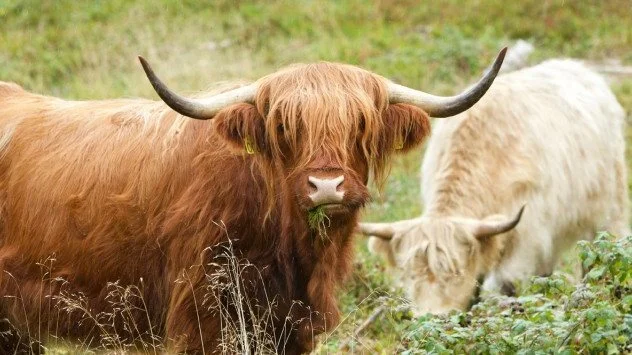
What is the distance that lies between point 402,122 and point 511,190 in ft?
11.8

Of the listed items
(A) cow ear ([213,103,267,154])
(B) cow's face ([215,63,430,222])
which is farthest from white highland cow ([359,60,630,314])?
(A) cow ear ([213,103,267,154])

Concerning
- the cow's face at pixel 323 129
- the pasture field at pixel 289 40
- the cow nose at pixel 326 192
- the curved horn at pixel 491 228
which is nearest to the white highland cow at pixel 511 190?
the curved horn at pixel 491 228

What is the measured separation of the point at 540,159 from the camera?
887 cm

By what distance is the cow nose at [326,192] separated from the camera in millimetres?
4684

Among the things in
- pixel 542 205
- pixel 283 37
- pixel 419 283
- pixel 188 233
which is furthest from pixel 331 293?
pixel 283 37

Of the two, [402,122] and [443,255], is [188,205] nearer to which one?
[402,122]

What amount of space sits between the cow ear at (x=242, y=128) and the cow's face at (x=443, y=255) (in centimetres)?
311

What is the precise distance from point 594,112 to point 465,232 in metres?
2.15

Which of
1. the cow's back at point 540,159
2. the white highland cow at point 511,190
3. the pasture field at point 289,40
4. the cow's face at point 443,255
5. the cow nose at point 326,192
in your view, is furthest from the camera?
the pasture field at point 289,40

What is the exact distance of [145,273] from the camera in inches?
215

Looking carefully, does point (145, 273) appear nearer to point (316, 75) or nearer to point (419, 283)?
point (316, 75)

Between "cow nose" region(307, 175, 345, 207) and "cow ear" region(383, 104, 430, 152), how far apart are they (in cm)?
60

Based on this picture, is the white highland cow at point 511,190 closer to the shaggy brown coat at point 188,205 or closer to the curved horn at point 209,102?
the shaggy brown coat at point 188,205

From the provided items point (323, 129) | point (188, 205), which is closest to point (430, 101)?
point (323, 129)
